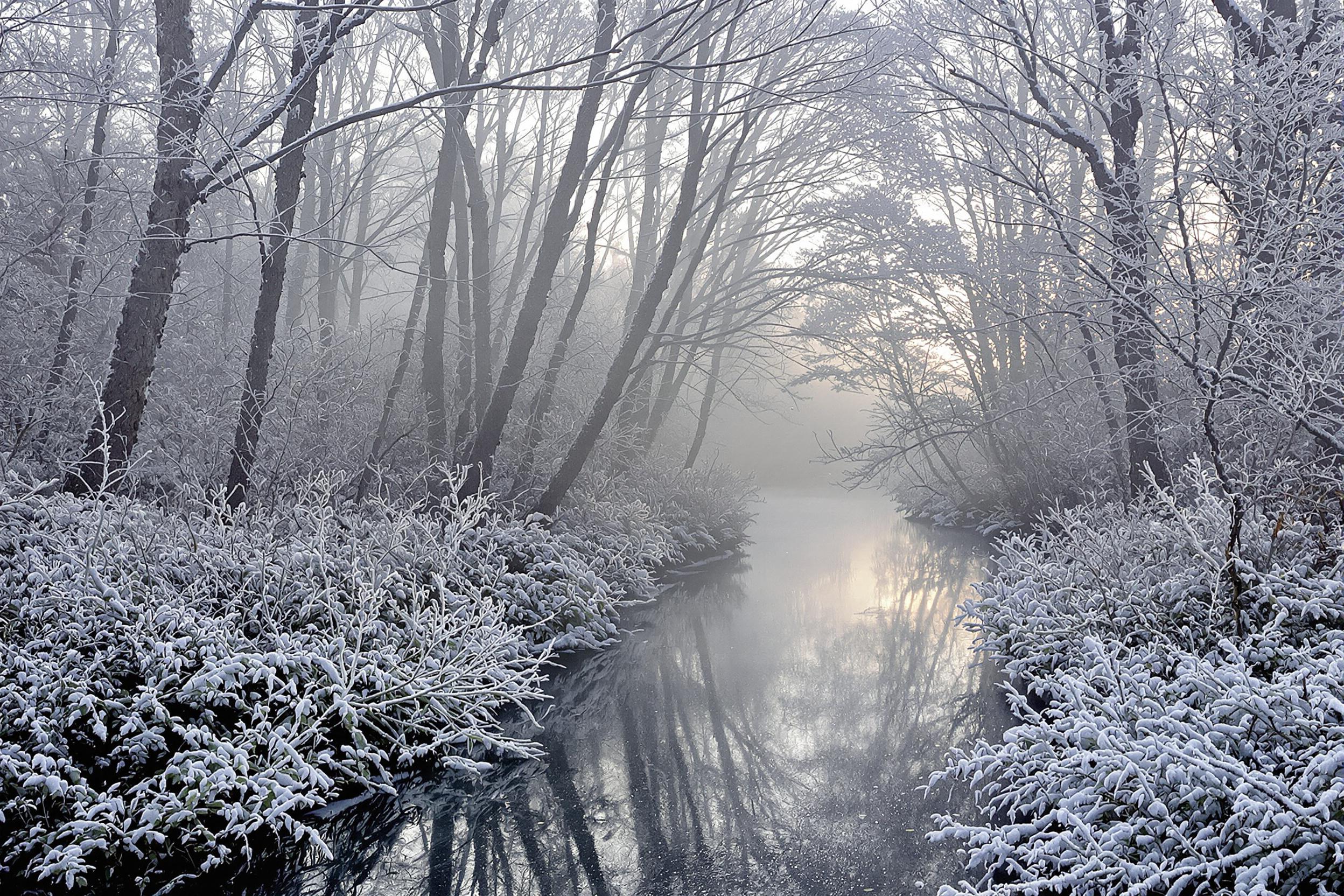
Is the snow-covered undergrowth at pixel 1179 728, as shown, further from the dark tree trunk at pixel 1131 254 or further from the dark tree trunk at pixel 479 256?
the dark tree trunk at pixel 479 256

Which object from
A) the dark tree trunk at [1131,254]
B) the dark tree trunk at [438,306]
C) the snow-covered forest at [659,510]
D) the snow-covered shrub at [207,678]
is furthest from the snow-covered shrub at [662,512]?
the dark tree trunk at [1131,254]

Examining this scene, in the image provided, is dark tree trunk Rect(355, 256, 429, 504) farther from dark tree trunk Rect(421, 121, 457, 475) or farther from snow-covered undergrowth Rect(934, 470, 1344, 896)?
snow-covered undergrowth Rect(934, 470, 1344, 896)

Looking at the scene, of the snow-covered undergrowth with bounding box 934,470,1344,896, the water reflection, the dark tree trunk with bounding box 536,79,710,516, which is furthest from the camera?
the dark tree trunk with bounding box 536,79,710,516

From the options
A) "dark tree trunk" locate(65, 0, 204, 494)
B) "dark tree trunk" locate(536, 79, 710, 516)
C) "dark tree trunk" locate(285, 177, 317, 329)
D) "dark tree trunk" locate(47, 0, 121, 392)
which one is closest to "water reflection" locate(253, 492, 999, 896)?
"dark tree trunk" locate(536, 79, 710, 516)

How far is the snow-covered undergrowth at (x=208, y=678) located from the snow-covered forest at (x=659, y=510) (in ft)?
0.11

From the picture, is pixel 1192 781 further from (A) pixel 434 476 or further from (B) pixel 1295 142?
(A) pixel 434 476

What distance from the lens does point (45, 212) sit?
10.9 m

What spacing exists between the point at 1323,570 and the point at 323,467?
871 cm

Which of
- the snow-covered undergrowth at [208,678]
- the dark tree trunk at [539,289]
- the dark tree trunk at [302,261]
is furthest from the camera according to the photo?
the dark tree trunk at [302,261]

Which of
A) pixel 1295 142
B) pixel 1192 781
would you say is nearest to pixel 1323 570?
pixel 1192 781

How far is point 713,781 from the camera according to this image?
16.8ft

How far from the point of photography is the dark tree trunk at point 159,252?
6422 millimetres

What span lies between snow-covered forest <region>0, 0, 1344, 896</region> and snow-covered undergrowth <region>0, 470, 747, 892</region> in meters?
0.03

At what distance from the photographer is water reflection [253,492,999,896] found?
396 centimetres
